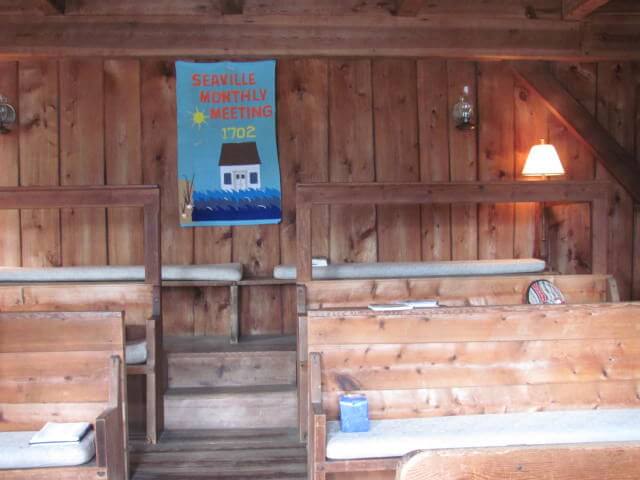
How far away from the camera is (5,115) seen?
15.2 feet

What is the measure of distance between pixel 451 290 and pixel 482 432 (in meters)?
1.18

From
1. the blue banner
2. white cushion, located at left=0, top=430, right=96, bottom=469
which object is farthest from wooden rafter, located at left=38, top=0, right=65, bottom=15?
white cushion, located at left=0, top=430, right=96, bottom=469

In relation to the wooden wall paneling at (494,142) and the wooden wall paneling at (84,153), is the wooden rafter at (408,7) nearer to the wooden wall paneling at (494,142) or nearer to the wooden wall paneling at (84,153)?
the wooden wall paneling at (494,142)

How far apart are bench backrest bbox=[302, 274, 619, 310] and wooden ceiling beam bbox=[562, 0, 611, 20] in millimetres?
2021

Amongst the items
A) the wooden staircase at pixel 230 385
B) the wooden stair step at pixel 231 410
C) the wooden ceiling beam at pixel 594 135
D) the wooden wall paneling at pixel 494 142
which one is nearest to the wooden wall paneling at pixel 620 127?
the wooden ceiling beam at pixel 594 135

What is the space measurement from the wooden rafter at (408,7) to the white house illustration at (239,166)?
1.45 m

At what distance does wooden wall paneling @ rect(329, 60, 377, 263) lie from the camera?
487 cm

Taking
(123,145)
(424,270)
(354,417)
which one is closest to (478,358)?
(354,417)

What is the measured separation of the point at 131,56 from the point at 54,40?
528mm

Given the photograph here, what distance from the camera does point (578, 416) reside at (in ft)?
8.54

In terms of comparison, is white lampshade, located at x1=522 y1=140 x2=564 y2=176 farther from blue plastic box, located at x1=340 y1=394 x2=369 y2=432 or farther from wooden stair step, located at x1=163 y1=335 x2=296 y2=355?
blue plastic box, located at x1=340 y1=394 x2=369 y2=432

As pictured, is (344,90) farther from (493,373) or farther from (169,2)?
(493,373)

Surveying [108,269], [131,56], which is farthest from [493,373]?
[131,56]

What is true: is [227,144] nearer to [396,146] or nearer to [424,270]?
[396,146]
